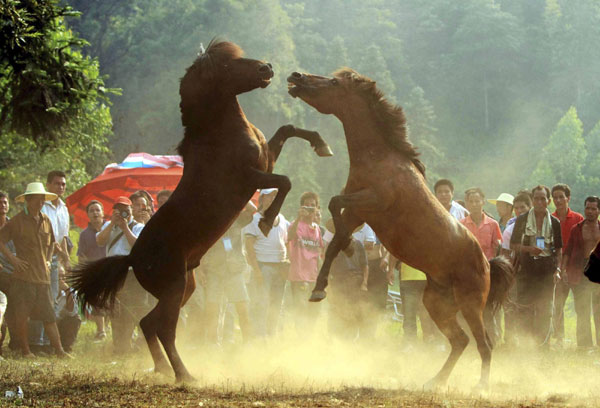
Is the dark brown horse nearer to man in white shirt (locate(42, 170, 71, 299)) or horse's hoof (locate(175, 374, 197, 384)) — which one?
horse's hoof (locate(175, 374, 197, 384))

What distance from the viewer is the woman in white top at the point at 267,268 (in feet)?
33.1

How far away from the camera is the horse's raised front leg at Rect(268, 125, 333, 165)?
7.01 meters

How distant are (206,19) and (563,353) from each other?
40.1 m

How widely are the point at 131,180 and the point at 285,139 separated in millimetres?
8909

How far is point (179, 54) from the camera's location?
154 ft

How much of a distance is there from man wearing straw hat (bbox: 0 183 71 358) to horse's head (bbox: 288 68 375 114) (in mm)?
4104

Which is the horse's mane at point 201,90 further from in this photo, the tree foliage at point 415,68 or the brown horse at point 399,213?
the tree foliage at point 415,68

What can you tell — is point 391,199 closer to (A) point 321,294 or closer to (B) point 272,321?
(A) point 321,294

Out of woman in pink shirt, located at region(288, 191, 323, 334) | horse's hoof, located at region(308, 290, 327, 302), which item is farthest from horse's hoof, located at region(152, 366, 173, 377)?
woman in pink shirt, located at region(288, 191, 323, 334)

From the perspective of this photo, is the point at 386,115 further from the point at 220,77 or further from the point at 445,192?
the point at 445,192

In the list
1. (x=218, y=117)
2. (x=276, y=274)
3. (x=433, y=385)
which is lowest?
(x=433, y=385)

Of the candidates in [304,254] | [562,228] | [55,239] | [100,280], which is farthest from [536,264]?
[55,239]

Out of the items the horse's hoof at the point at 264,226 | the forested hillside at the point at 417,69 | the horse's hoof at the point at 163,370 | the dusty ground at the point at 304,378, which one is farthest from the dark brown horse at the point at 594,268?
the forested hillside at the point at 417,69

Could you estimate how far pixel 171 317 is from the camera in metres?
6.62
